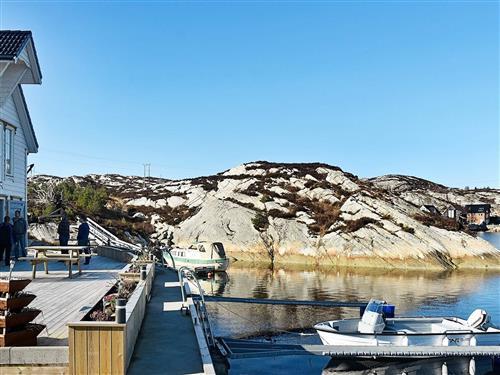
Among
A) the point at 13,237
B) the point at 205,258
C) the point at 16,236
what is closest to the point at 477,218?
the point at 205,258

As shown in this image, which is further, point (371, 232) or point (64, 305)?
point (371, 232)

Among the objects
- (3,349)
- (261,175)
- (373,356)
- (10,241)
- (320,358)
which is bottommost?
(320,358)

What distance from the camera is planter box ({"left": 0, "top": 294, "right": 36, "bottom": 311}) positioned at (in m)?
8.49

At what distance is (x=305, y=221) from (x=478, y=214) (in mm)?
99552

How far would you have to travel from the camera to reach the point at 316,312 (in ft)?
88.6

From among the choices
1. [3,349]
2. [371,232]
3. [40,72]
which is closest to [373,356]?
[3,349]

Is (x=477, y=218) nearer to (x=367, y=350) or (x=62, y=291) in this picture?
(x=367, y=350)

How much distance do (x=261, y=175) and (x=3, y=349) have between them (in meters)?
64.9

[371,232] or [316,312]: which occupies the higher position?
[371,232]

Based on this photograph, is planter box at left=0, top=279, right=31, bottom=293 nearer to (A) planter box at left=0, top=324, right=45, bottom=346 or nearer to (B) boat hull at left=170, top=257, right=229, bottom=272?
(A) planter box at left=0, top=324, right=45, bottom=346

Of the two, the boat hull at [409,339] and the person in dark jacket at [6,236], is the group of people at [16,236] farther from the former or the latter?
the boat hull at [409,339]

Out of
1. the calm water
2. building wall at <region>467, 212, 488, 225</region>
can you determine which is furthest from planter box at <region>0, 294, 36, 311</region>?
building wall at <region>467, 212, 488, 225</region>

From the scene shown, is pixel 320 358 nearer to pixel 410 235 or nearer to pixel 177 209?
pixel 410 235

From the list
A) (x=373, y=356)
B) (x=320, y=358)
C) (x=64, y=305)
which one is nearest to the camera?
(x=64, y=305)
